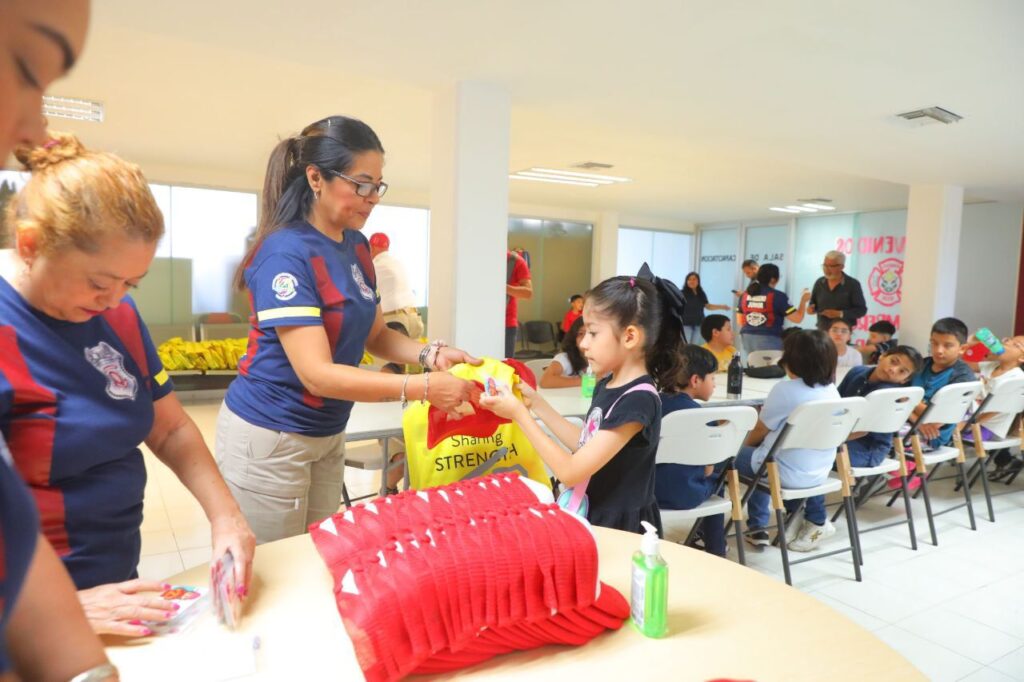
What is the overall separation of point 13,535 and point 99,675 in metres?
0.40

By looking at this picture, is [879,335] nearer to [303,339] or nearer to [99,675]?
[303,339]

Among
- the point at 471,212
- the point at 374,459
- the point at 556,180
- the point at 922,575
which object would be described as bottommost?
the point at 922,575

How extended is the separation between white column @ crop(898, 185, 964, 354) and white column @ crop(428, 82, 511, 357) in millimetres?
4979

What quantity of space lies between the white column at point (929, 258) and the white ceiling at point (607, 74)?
28 cm

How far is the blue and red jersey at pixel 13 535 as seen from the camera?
33cm

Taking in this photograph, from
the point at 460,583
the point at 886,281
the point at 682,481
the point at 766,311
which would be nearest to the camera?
the point at 460,583

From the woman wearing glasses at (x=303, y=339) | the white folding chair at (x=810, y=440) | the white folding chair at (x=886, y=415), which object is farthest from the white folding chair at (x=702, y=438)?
the woman wearing glasses at (x=303, y=339)

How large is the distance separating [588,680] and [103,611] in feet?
2.34

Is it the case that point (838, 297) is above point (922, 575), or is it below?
above

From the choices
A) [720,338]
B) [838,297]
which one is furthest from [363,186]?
[838,297]

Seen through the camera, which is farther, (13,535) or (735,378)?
(735,378)

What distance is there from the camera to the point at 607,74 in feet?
11.1

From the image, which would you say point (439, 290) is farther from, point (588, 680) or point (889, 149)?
point (889, 149)

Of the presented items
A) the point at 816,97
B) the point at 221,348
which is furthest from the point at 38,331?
the point at 221,348
